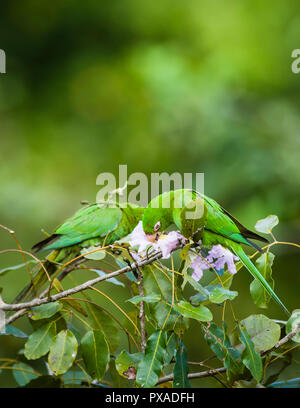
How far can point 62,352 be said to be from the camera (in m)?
1.25

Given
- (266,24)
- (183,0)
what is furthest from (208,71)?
(183,0)

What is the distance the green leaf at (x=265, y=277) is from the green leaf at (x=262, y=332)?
0.05m

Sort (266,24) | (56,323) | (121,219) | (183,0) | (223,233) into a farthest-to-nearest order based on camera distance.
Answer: (183,0) < (266,24) < (121,219) < (223,233) < (56,323)

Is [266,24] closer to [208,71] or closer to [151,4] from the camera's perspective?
[208,71]

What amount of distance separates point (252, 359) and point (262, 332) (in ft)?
0.35

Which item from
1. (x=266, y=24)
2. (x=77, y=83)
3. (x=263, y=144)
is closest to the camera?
(x=263, y=144)

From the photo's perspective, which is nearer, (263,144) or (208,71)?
(263,144)

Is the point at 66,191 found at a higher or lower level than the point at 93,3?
lower

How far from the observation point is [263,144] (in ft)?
11.4

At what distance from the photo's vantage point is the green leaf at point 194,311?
1063 millimetres

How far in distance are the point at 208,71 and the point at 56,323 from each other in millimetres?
3053
